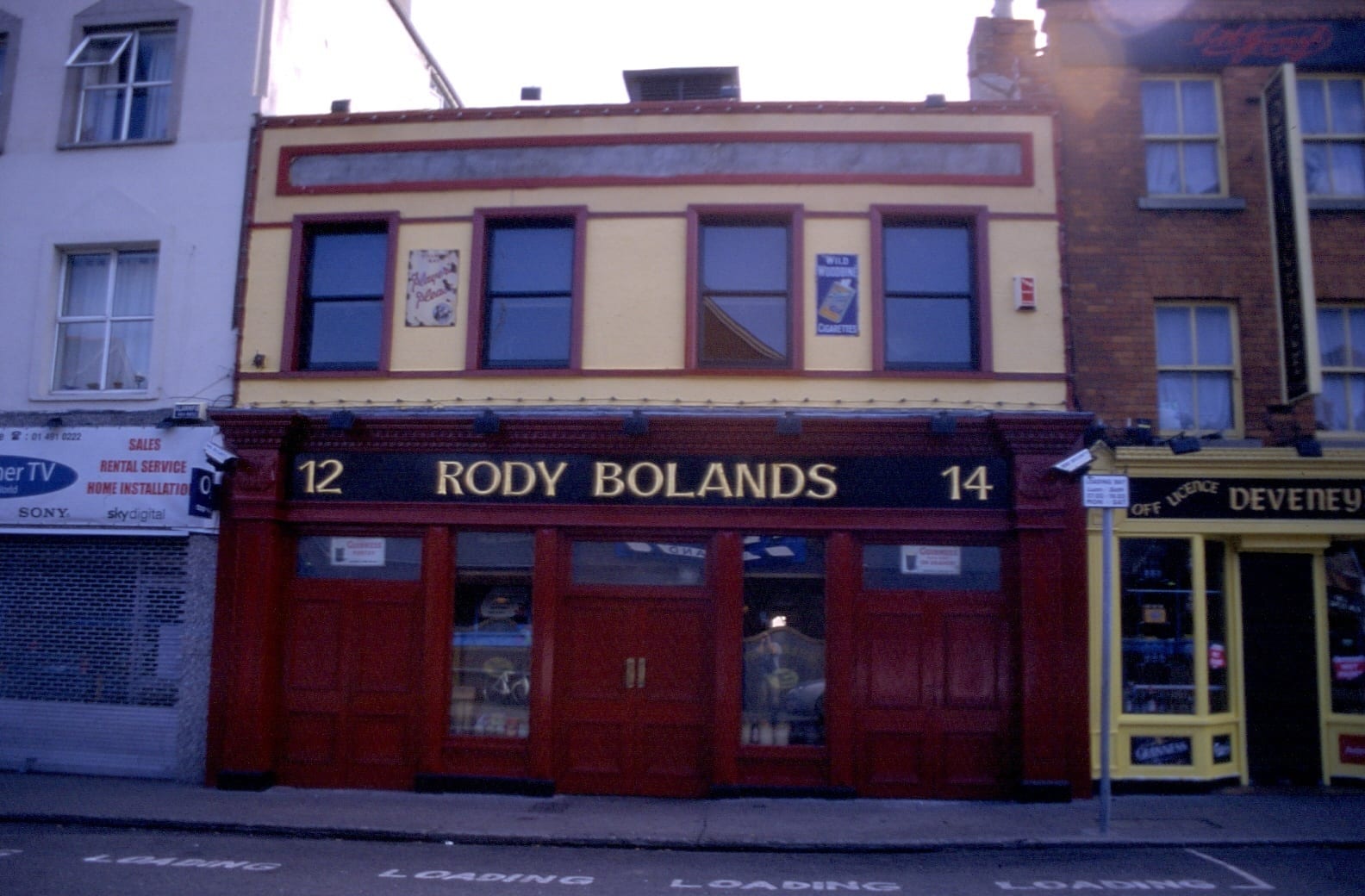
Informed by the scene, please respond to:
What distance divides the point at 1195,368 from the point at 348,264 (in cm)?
1008

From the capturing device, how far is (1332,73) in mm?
12492

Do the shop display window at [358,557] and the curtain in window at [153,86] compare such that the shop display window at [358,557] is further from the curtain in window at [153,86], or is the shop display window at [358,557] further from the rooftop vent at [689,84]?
the rooftop vent at [689,84]

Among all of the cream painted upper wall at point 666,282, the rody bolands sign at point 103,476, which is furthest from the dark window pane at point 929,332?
the rody bolands sign at point 103,476

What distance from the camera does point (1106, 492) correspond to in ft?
32.7

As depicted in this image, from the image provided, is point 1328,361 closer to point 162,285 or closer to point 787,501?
point 787,501

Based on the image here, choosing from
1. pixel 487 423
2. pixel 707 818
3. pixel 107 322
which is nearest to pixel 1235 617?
pixel 707 818

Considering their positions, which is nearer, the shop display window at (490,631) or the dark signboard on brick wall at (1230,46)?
the shop display window at (490,631)

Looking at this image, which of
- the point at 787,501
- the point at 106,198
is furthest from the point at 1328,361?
the point at 106,198

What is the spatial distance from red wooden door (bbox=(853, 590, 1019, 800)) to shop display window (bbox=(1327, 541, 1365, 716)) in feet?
12.4

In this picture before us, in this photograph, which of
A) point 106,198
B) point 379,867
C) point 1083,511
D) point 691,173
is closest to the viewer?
point 379,867

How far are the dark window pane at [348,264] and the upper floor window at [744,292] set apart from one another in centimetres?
392

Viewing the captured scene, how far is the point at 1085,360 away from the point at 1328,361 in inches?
111

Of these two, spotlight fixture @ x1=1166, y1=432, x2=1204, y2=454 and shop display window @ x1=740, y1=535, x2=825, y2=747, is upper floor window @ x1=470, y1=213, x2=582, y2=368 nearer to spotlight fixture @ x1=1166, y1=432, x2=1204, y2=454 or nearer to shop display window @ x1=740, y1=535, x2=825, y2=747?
shop display window @ x1=740, y1=535, x2=825, y2=747

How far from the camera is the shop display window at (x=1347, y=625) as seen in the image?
11711 millimetres
